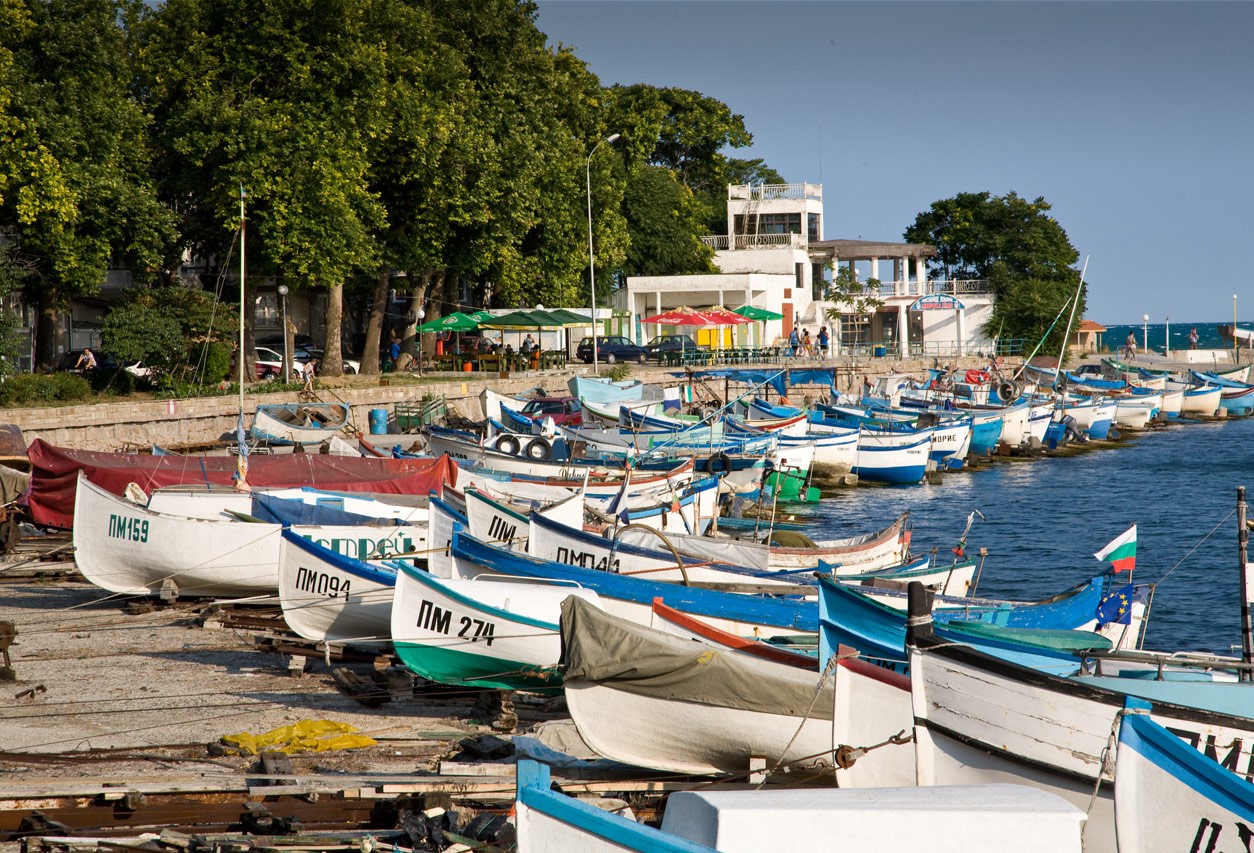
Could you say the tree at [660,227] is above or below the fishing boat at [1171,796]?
above

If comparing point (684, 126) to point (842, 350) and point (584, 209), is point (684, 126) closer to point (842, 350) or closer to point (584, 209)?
point (842, 350)

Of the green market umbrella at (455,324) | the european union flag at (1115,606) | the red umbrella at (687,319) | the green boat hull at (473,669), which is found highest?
the red umbrella at (687,319)

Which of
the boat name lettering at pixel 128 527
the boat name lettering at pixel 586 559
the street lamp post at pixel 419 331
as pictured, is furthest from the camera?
the street lamp post at pixel 419 331

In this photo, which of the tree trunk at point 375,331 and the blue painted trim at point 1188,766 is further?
the tree trunk at point 375,331

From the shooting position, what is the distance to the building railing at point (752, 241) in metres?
68.7

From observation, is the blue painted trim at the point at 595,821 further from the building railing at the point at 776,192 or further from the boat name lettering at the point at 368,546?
the building railing at the point at 776,192

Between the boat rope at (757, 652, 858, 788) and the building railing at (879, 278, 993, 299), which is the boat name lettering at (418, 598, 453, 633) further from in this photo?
the building railing at (879, 278, 993, 299)

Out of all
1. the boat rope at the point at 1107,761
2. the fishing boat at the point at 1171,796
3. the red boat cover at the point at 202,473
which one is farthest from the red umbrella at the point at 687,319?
the fishing boat at the point at 1171,796

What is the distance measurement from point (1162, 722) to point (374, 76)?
34447 mm

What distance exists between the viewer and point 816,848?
21.9 ft

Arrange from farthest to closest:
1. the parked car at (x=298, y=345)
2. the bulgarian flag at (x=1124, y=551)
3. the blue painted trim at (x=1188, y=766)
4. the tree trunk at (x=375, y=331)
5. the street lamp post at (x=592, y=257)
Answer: the parked car at (x=298, y=345)
the street lamp post at (x=592, y=257)
the tree trunk at (x=375, y=331)
the bulgarian flag at (x=1124, y=551)
the blue painted trim at (x=1188, y=766)

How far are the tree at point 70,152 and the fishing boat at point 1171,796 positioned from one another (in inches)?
Result: 1179

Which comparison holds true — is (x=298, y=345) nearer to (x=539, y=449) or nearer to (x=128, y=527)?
(x=539, y=449)

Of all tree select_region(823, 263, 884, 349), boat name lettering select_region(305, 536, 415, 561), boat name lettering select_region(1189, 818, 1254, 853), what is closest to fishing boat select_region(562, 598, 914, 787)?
boat name lettering select_region(1189, 818, 1254, 853)
